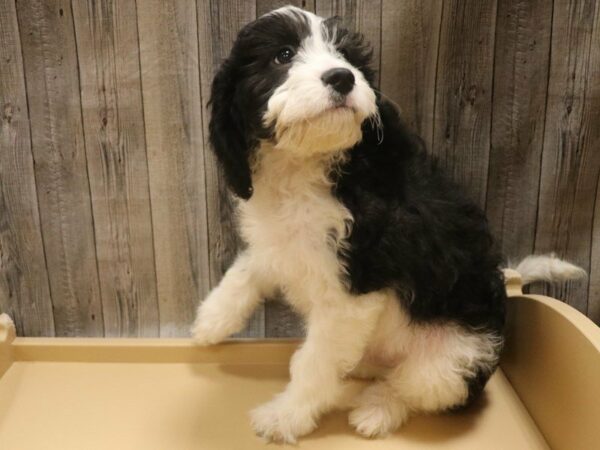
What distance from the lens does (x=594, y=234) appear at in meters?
1.76

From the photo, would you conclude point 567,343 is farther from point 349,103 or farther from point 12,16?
point 12,16

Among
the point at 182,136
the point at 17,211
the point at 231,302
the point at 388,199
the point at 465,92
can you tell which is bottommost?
the point at 231,302

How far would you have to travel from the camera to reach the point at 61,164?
174cm

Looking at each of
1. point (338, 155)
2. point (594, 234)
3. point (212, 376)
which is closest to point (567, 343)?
point (594, 234)

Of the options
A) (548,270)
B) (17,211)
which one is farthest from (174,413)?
(548,270)

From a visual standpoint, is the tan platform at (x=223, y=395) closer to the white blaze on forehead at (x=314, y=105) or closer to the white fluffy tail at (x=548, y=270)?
the white fluffy tail at (x=548, y=270)

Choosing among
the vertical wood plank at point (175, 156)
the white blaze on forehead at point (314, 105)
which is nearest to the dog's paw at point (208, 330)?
the vertical wood plank at point (175, 156)

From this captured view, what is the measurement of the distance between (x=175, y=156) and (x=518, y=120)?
3.29 feet

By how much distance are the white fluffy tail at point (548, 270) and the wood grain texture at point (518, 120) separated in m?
0.06

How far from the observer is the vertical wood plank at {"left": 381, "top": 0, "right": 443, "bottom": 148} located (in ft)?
5.24

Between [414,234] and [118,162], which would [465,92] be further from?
[118,162]

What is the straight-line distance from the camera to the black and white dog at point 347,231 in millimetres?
1219

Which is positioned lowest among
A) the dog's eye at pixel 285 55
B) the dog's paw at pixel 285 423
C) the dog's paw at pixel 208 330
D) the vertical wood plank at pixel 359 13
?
the dog's paw at pixel 285 423

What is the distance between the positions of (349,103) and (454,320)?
0.66 metres
